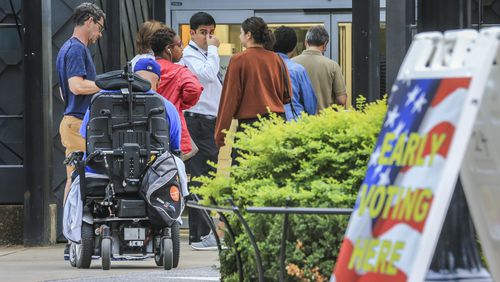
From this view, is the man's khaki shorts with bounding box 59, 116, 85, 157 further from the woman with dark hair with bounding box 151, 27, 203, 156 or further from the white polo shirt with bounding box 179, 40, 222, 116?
the white polo shirt with bounding box 179, 40, 222, 116

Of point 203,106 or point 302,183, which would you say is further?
point 203,106

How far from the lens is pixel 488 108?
381 cm

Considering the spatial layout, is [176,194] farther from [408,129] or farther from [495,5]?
[408,129]

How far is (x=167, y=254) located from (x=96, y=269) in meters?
0.58

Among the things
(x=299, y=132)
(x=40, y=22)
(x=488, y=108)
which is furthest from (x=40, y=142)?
(x=488, y=108)

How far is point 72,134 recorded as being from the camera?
10.6 meters

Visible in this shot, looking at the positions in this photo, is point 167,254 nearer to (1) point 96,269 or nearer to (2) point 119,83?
(1) point 96,269

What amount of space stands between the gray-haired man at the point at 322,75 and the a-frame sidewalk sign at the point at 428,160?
7694mm

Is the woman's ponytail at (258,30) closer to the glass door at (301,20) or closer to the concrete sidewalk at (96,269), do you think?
the concrete sidewalk at (96,269)

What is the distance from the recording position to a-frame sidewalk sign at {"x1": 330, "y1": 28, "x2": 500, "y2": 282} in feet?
11.2

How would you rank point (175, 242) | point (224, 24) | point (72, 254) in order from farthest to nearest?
point (224, 24)
point (72, 254)
point (175, 242)

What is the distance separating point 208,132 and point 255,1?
480 centimetres

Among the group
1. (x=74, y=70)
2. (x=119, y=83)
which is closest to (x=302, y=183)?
(x=119, y=83)

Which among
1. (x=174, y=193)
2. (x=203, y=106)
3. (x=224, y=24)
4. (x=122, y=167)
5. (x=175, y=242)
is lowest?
(x=175, y=242)
